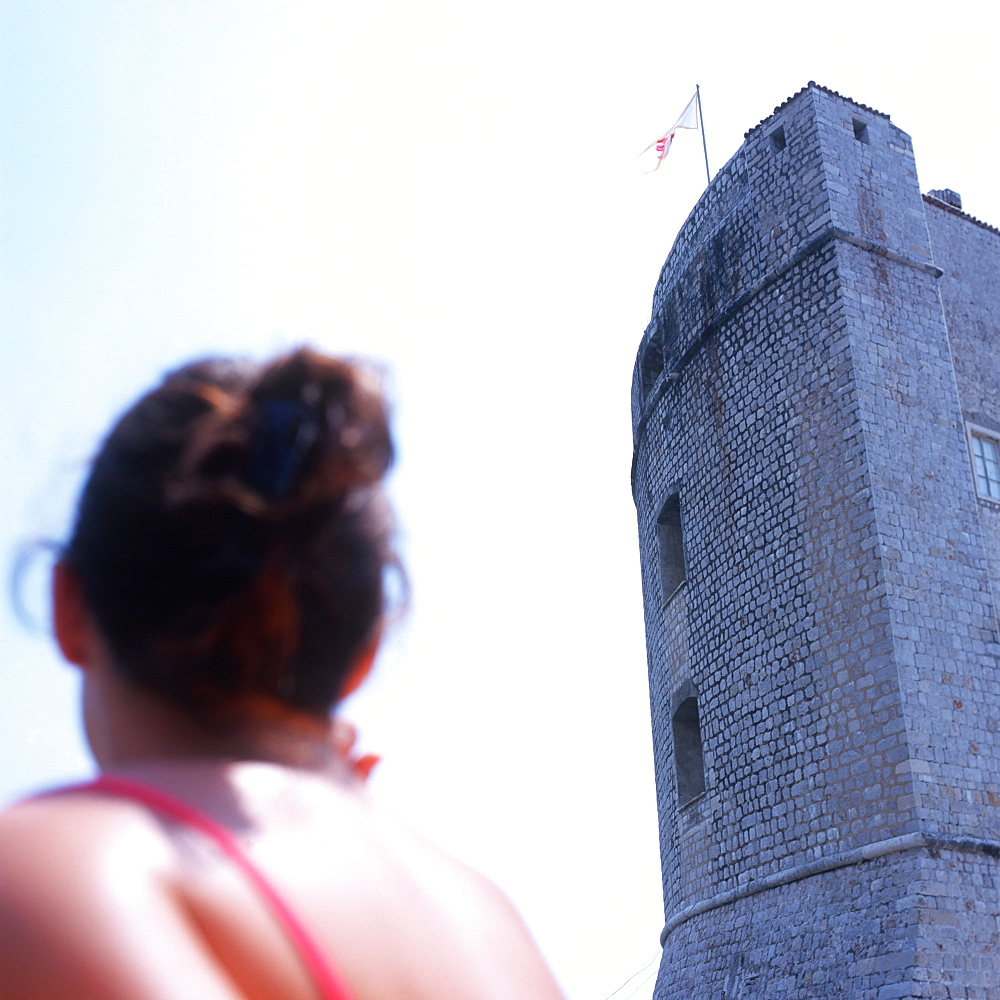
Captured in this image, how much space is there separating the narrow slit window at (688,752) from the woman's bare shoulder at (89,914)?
1235cm

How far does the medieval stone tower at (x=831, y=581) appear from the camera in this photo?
9031 mm

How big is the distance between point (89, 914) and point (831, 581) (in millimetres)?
10179

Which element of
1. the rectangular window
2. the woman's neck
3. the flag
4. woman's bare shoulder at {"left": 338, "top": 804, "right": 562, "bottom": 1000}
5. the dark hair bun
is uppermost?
→ the flag

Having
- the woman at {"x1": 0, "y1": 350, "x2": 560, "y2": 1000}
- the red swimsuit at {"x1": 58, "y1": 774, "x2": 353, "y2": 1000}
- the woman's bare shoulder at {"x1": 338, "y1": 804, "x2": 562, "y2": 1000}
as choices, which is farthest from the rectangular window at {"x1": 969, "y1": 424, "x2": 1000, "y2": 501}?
the red swimsuit at {"x1": 58, "y1": 774, "x2": 353, "y2": 1000}

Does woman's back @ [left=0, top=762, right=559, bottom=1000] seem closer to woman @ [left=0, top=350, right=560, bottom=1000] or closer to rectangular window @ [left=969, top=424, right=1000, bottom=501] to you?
woman @ [left=0, top=350, right=560, bottom=1000]

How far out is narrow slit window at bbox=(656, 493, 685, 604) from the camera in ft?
45.0

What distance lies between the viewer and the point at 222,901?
2.18 feet

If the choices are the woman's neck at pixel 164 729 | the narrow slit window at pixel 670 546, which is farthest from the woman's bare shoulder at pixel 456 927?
the narrow slit window at pixel 670 546

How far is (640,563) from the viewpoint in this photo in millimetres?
15750

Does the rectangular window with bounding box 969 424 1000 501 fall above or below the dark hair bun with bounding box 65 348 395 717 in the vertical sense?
above

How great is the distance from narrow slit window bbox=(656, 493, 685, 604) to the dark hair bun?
42.2 feet

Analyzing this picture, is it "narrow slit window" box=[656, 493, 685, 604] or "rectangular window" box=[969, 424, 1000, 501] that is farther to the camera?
"narrow slit window" box=[656, 493, 685, 604]

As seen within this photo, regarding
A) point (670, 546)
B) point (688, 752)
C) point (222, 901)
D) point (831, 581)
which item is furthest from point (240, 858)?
point (670, 546)

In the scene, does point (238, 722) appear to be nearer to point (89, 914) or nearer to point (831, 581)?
point (89, 914)
